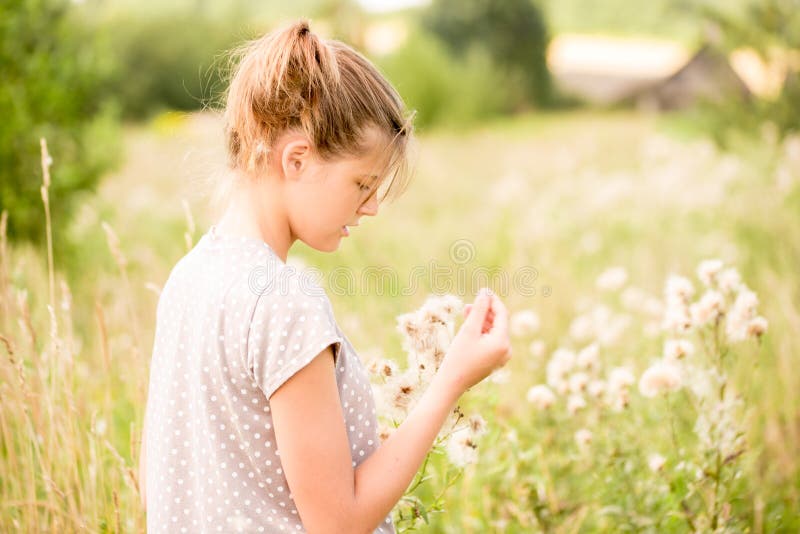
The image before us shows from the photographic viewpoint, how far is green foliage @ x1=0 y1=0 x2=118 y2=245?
4.62m

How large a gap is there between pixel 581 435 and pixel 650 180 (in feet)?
14.9

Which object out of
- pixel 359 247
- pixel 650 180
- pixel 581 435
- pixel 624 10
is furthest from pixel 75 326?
pixel 624 10

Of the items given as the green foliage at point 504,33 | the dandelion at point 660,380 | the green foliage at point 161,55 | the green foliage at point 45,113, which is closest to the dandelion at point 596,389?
the dandelion at point 660,380

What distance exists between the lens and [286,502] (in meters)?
1.38

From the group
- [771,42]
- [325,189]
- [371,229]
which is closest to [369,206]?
[325,189]

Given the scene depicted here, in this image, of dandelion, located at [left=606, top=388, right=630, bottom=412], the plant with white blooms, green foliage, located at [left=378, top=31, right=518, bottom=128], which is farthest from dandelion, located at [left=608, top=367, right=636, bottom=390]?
green foliage, located at [left=378, top=31, right=518, bottom=128]

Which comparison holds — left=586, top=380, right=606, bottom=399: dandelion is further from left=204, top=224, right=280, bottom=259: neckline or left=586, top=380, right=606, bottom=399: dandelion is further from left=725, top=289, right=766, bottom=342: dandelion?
left=204, top=224, right=280, bottom=259: neckline

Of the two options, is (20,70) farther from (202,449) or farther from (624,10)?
(624,10)

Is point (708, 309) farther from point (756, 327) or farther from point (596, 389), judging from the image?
point (596, 389)

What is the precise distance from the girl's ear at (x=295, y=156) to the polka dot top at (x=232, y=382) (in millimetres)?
143

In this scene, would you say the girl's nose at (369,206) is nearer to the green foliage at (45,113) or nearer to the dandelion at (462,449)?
the dandelion at (462,449)

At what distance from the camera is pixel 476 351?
1.38 m

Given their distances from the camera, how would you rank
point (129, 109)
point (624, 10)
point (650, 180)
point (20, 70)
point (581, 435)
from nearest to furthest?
1. point (581, 435)
2. point (20, 70)
3. point (650, 180)
4. point (129, 109)
5. point (624, 10)

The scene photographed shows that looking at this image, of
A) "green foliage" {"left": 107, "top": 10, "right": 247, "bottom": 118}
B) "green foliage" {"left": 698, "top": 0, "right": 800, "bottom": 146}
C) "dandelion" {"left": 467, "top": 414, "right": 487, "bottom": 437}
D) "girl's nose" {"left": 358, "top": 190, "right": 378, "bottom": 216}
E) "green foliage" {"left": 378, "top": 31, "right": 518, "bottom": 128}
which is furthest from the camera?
"green foliage" {"left": 107, "top": 10, "right": 247, "bottom": 118}
